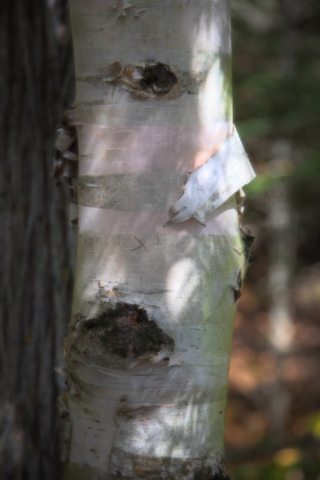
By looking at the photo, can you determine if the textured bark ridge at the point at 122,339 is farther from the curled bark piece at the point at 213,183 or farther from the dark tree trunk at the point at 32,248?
the dark tree trunk at the point at 32,248

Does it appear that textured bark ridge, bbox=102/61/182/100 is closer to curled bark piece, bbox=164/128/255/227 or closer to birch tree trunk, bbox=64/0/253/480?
birch tree trunk, bbox=64/0/253/480

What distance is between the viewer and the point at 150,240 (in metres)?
0.85

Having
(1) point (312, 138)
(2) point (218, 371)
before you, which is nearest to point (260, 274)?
(1) point (312, 138)

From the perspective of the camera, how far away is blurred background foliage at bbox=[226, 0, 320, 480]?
10.2 ft

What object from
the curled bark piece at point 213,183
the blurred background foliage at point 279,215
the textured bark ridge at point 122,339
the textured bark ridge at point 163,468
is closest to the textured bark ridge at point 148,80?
the curled bark piece at point 213,183

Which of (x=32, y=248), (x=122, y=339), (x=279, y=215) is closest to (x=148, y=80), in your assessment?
(x=122, y=339)

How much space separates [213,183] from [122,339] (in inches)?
17.0

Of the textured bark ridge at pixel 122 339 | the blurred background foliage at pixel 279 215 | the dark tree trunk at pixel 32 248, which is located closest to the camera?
the textured bark ridge at pixel 122 339

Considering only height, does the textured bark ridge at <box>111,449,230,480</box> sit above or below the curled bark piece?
below

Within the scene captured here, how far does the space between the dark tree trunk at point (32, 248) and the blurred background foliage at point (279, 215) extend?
1742mm

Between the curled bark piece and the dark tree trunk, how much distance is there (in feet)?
3.42

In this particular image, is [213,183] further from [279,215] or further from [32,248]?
[279,215]

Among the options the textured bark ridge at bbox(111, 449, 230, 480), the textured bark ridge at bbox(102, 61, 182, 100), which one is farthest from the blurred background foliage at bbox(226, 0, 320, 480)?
the textured bark ridge at bbox(102, 61, 182, 100)

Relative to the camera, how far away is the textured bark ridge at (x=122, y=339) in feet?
2.66
